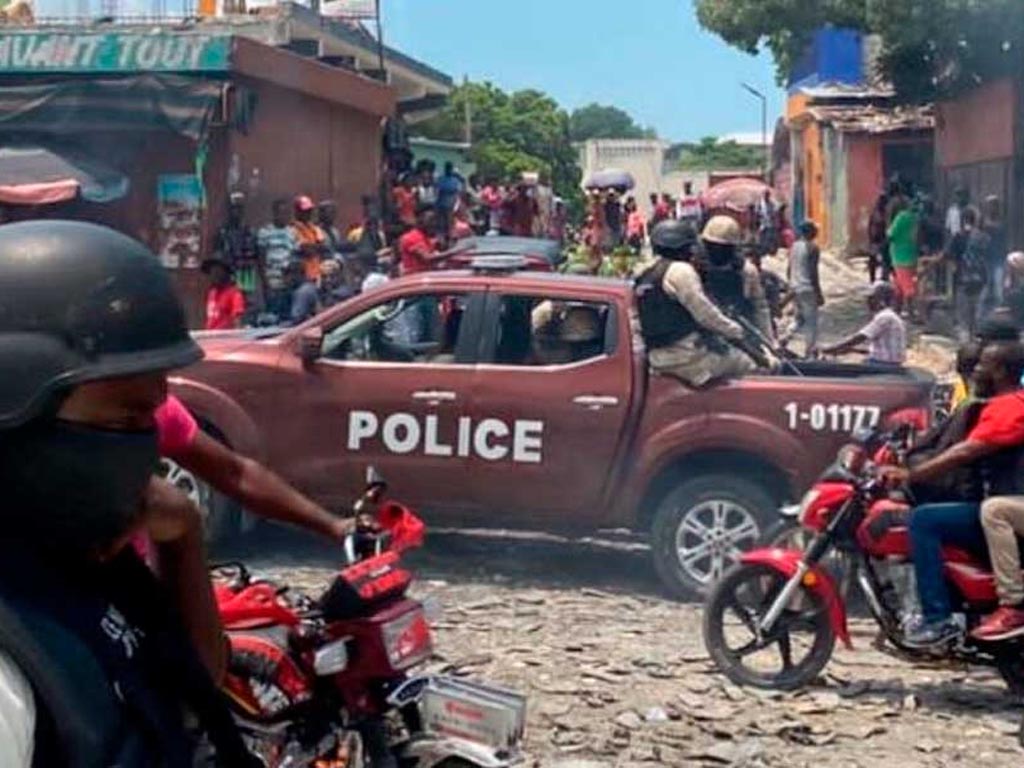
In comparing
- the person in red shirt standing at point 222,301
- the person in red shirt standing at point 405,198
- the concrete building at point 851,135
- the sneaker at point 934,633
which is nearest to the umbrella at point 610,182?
the concrete building at point 851,135

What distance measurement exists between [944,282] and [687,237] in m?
15.2

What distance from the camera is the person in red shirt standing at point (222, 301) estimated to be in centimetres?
1323

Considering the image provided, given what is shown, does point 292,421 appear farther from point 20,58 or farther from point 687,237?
point 20,58

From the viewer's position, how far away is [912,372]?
31.5 ft

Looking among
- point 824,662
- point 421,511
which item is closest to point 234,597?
point 824,662

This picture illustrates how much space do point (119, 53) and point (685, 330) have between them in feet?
28.6

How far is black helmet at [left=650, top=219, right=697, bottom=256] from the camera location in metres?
9.66

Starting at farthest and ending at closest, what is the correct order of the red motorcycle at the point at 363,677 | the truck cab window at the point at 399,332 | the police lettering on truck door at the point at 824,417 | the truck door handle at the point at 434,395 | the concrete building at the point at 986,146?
1. the concrete building at the point at 986,146
2. the truck cab window at the point at 399,332
3. the truck door handle at the point at 434,395
4. the police lettering on truck door at the point at 824,417
5. the red motorcycle at the point at 363,677

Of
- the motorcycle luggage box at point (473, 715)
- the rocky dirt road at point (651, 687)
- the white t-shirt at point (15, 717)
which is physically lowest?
the rocky dirt road at point (651, 687)

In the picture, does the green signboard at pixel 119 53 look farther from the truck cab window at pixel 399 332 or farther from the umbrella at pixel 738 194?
the umbrella at pixel 738 194

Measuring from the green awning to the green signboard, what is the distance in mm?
120

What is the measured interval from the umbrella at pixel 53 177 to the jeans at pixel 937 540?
8.95 meters

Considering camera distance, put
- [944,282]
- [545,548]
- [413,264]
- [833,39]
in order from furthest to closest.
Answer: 1. [833,39]
2. [944,282]
3. [413,264]
4. [545,548]

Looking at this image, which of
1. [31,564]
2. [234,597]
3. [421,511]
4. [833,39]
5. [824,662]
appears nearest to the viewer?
[31,564]
